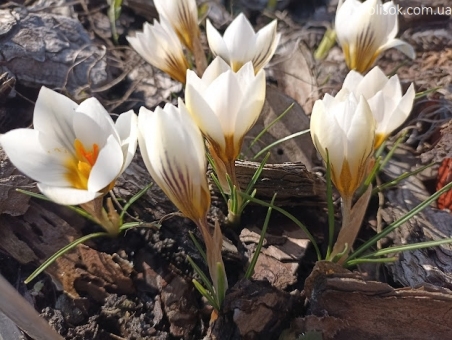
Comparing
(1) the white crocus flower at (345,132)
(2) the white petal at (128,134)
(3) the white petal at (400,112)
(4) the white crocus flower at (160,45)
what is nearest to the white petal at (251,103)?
(1) the white crocus flower at (345,132)

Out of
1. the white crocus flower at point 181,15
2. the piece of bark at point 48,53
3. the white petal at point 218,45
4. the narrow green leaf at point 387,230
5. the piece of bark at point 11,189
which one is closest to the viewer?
the narrow green leaf at point 387,230

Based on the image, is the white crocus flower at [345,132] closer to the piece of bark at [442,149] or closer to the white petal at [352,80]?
the white petal at [352,80]

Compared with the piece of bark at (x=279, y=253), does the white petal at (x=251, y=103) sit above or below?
above

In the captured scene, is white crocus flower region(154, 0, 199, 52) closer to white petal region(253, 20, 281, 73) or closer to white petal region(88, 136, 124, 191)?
white petal region(253, 20, 281, 73)

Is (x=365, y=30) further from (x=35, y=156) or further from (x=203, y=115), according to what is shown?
(x=35, y=156)

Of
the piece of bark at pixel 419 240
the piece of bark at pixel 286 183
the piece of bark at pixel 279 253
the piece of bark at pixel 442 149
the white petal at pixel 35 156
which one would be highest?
the white petal at pixel 35 156

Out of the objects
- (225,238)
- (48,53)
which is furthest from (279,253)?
(48,53)

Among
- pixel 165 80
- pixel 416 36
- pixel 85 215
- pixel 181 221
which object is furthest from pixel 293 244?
pixel 416 36
